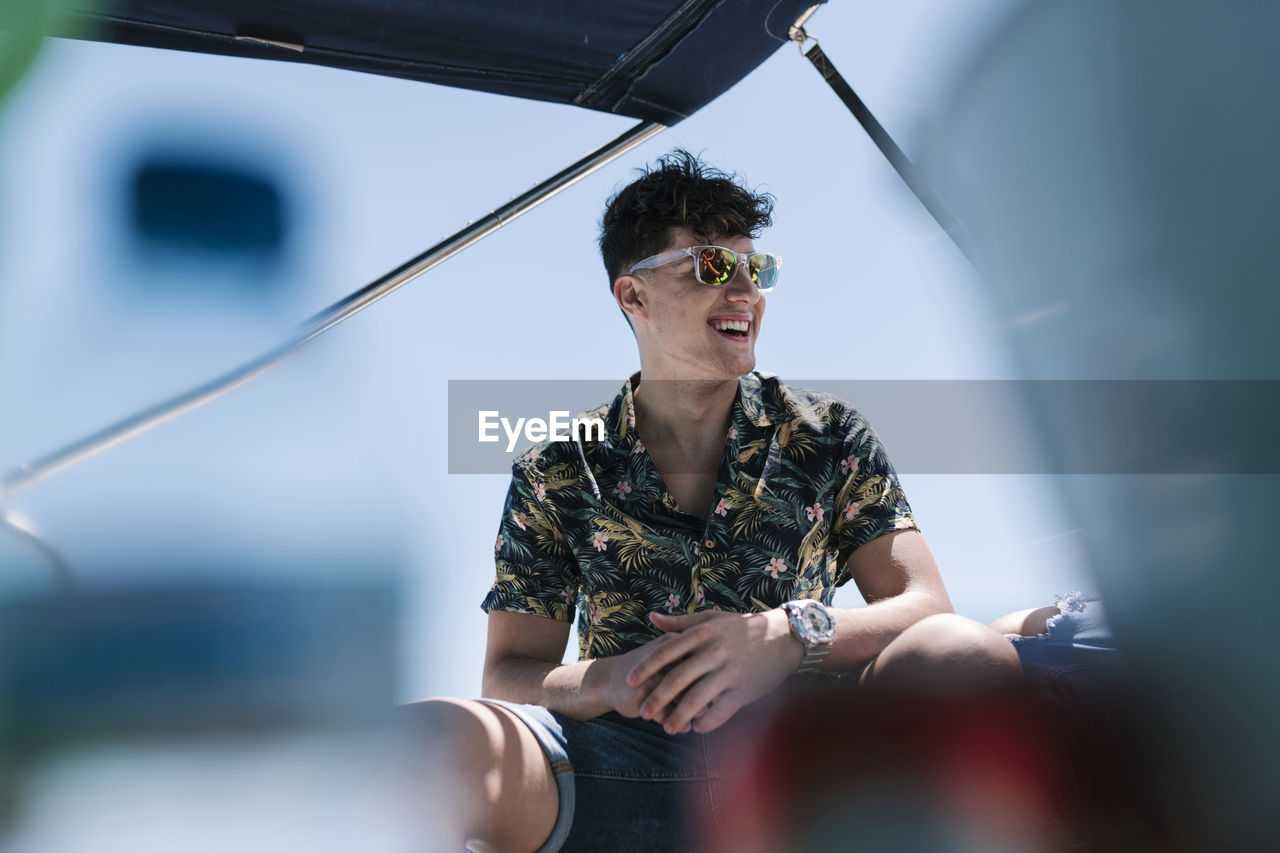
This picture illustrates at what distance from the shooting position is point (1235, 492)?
0.41 meters

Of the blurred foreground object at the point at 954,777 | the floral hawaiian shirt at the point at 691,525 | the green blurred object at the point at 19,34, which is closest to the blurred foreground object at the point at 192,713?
the green blurred object at the point at 19,34

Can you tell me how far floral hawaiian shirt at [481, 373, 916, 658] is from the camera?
144cm

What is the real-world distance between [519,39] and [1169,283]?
171 cm

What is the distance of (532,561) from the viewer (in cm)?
153

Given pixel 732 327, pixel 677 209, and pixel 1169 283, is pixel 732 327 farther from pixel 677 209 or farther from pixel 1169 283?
pixel 1169 283

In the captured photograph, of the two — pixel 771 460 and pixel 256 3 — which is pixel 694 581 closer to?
pixel 771 460

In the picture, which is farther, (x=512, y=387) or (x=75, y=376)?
(x=512, y=387)

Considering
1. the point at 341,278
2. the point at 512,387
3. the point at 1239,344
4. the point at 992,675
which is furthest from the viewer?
the point at 512,387

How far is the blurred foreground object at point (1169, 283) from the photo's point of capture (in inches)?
15.9

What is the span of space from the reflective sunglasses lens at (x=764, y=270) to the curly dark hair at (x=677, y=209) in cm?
9

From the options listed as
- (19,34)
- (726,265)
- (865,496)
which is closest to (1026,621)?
(865,496)

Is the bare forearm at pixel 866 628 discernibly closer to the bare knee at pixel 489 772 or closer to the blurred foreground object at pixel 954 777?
the blurred foreground object at pixel 954 777

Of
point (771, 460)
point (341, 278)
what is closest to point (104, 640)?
point (341, 278)

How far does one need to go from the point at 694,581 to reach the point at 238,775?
3.13 ft
